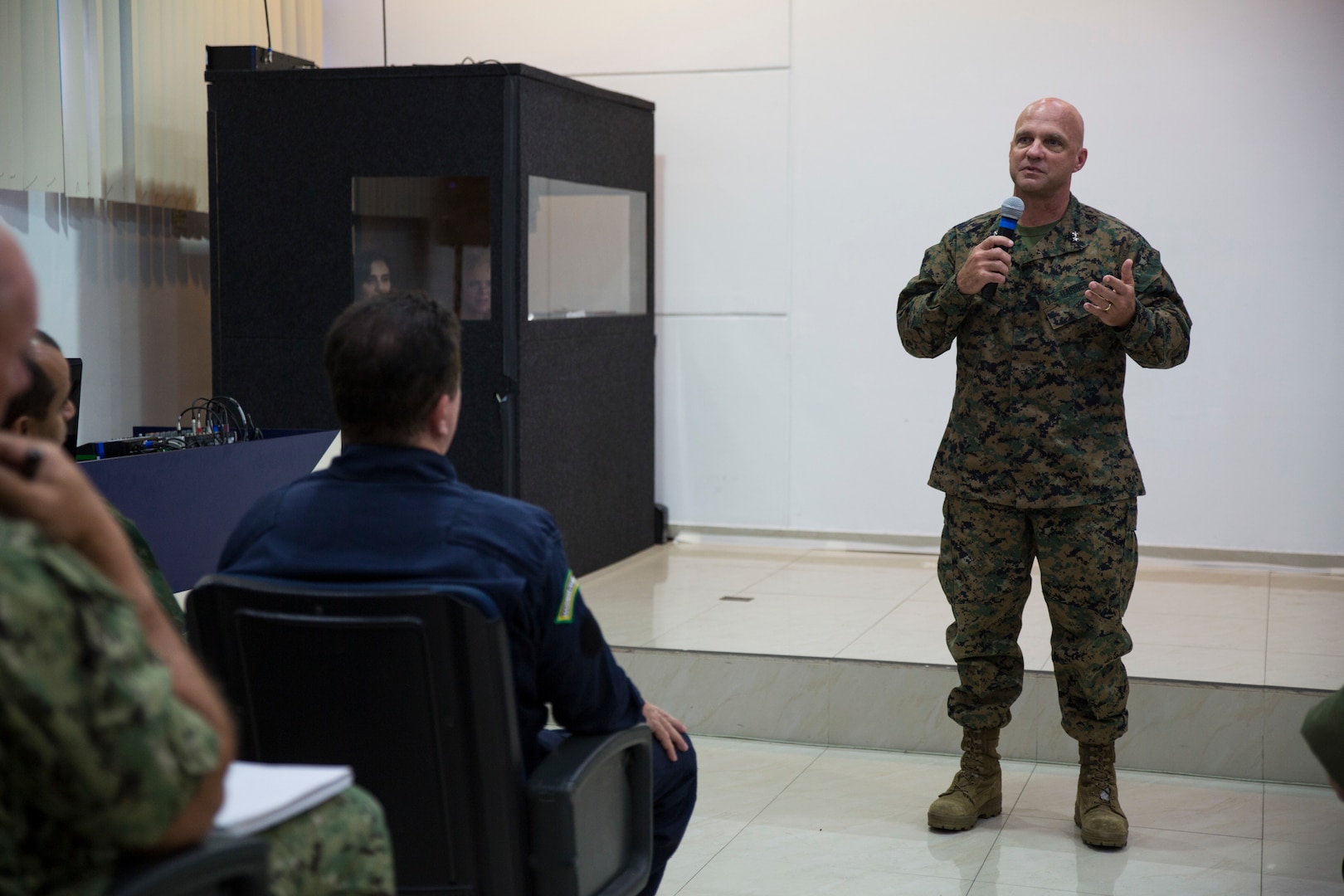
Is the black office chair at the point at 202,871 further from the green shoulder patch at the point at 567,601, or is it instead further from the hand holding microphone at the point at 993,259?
the hand holding microphone at the point at 993,259

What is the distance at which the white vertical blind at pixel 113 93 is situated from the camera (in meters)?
4.32

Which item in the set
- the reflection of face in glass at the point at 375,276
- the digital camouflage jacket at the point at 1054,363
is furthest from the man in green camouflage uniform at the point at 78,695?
the reflection of face in glass at the point at 375,276

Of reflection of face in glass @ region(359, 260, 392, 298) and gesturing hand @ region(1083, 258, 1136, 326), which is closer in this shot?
gesturing hand @ region(1083, 258, 1136, 326)

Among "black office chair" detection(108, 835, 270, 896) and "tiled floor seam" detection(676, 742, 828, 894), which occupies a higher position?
"black office chair" detection(108, 835, 270, 896)

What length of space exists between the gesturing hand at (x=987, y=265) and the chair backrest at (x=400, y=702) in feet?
5.00

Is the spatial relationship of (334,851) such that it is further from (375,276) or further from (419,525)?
(375,276)

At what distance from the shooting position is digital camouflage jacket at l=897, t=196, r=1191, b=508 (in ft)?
9.28

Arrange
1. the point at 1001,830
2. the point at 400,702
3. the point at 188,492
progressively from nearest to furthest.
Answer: the point at 400,702, the point at 188,492, the point at 1001,830

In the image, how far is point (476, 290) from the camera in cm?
453

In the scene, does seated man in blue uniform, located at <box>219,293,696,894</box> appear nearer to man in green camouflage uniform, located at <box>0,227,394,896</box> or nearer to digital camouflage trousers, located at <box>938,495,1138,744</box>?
man in green camouflage uniform, located at <box>0,227,394,896</box>

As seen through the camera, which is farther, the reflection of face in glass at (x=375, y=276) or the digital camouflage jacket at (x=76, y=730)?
the reflection of face in glass at (x=375, y=276)

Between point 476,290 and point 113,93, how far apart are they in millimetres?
1434

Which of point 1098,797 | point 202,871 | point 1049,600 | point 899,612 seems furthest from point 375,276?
point 202,871

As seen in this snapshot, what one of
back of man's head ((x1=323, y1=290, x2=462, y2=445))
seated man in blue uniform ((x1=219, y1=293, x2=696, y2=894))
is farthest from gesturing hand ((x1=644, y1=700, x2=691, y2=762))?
back of man's head ((x1=323, y1=290, x2=462, y2=445))
